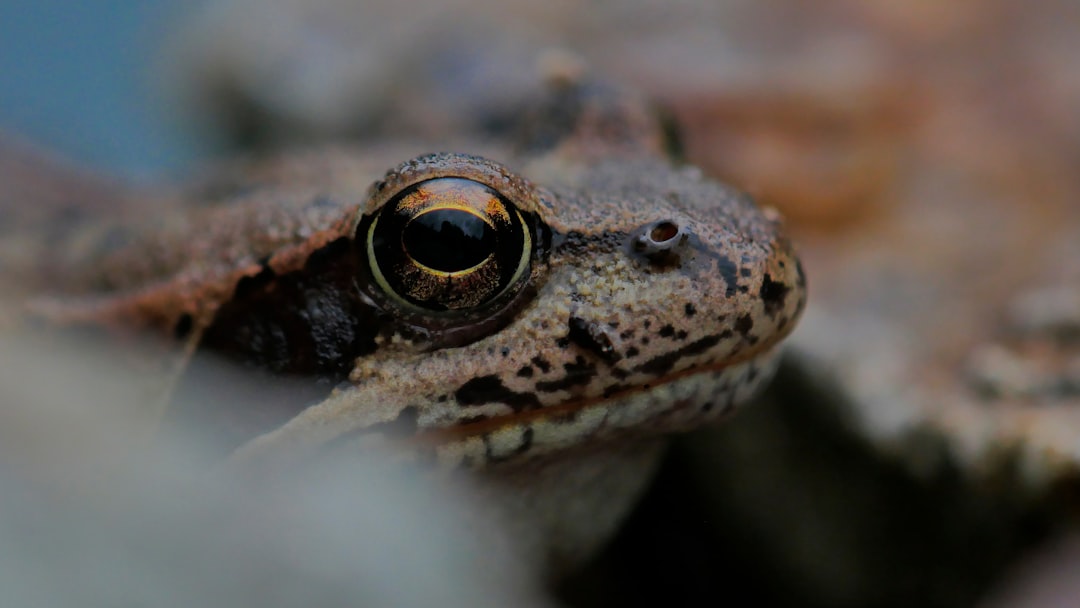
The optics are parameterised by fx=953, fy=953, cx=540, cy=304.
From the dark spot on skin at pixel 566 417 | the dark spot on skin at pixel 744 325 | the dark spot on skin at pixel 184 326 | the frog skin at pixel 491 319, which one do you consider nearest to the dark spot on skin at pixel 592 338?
the frog skin at pixel 491 319

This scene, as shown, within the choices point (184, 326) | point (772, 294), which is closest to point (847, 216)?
point (772, 294)

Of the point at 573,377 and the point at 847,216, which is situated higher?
the point at 847,216

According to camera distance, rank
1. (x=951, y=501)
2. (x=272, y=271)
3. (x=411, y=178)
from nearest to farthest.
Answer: (x=411, y=178) → (x=272, y=271) → (x=951, y=501)

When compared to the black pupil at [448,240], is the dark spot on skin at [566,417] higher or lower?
lower

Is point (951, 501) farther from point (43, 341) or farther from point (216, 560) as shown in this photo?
point (43, 341)

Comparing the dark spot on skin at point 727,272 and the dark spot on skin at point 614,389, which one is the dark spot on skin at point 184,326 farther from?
the dark spot on skin at point 727,272

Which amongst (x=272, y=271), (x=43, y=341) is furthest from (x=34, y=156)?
(x=272, y=271)

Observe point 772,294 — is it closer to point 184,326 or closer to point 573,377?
point 573,377
